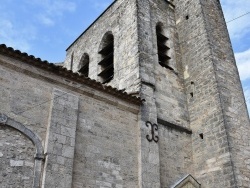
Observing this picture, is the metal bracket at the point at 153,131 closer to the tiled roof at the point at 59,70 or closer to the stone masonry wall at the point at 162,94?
the stone masonry wall at the point at 162,94

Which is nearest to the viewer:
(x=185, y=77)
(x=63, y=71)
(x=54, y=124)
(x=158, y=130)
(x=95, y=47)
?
(x=54, y=124)

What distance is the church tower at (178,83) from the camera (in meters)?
7.82

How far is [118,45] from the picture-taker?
10.5 m

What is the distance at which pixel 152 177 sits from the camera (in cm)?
731

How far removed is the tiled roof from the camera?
645cm

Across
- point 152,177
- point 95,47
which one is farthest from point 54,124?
point 95,47

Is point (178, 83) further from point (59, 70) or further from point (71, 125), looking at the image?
point (71, 125)

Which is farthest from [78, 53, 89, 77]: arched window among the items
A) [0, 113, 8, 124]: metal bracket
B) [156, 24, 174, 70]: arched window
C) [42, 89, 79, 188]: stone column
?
[0, 113, 8, 124]: metal bracket

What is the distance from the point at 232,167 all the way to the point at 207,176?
71 cm

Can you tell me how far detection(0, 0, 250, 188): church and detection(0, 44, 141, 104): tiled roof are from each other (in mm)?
21

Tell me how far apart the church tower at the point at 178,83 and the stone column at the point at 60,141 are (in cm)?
174

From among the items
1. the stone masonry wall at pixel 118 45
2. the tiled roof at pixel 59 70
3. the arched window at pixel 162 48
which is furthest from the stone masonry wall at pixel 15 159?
the arched window at pixel 162 48

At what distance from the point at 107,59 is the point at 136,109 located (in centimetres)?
349

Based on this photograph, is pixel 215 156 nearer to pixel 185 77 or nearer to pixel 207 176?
pixel 207 176
